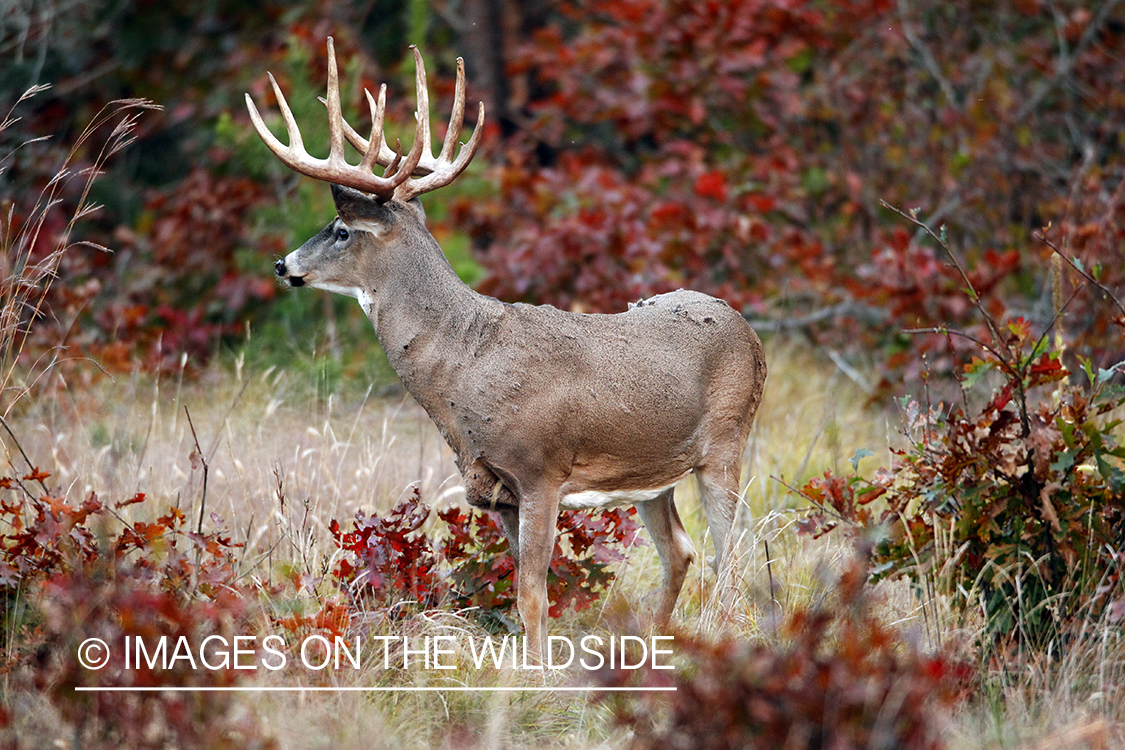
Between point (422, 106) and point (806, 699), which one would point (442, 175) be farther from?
point (806, 699)

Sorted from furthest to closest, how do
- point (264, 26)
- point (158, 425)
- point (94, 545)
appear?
point (264, 26)
point (158, 425)
point (94, 545)

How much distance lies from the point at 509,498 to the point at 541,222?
5.91m

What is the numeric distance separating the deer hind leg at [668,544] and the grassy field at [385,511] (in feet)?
0.34

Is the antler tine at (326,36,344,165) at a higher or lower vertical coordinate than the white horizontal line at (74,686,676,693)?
higher

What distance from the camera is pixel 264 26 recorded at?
12570 mm

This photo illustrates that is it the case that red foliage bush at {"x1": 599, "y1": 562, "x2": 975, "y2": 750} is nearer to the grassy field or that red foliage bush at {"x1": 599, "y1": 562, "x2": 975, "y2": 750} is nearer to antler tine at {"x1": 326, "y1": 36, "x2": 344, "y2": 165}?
the grassy field

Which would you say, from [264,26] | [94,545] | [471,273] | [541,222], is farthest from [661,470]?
[264,26]

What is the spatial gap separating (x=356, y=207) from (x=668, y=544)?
185 centimetres

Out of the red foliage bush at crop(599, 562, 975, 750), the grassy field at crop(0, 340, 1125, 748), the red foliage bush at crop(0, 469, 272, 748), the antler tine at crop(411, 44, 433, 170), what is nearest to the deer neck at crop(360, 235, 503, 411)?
the antler tine at crop(411, 44, 433, 170)

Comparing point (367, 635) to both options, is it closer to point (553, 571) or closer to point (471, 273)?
point (553, 571)

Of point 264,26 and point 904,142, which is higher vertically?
point 264,26

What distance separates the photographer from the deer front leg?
4367mm

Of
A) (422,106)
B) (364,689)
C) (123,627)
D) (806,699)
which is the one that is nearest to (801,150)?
(422,106)

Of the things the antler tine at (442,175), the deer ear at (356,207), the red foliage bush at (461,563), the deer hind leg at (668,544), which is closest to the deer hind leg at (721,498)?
the deer hind leg at (668,544)
